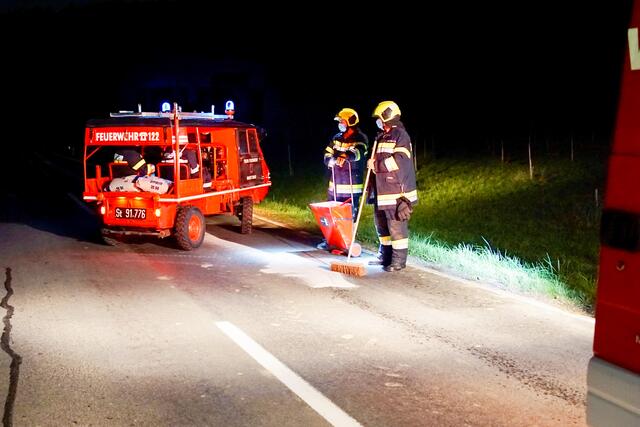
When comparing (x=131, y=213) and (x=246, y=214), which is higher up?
(x=131, y=213)

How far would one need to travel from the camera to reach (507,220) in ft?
47.7

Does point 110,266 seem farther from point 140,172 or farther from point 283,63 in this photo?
point 283,63

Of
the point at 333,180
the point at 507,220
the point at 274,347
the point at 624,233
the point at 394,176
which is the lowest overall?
the point at 507,220

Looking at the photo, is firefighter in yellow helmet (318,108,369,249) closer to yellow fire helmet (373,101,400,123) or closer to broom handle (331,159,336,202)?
broom handle (331,159,336,202)

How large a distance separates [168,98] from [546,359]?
4191cm

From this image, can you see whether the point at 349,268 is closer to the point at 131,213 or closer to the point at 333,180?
the point at 333,180

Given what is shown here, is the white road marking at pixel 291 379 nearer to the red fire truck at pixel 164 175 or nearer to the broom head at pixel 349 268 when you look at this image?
the broom head at pixel 349 268

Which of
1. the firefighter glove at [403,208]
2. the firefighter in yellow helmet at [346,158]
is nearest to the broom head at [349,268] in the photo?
the firefighter glove at [403,208]

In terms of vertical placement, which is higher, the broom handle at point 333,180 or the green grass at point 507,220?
the broom handle at point 333,180

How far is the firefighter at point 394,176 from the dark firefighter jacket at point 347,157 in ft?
5.73

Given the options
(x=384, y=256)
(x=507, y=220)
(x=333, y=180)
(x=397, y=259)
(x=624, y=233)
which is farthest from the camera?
(x=507, y=220)

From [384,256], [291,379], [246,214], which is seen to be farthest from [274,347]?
[246,214]

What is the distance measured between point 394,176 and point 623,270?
623 cm

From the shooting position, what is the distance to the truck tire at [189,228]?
36.2ft
